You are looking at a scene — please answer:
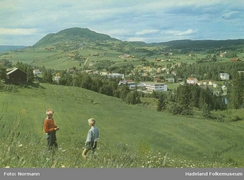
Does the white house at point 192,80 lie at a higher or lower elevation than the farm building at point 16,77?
lower

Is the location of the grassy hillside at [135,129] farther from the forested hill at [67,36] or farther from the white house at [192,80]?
the white house at [192,80]

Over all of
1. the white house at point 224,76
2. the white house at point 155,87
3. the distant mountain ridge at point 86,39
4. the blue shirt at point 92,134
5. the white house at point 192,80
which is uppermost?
the distant mountain ridge at point 86,39

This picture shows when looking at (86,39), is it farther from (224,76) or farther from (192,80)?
(224,76)

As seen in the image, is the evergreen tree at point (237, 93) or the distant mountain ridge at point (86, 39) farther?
the evergreen tree at point (237, 93)

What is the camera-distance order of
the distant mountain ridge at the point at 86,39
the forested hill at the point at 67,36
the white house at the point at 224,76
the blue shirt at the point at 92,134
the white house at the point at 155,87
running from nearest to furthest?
the blue shirt at the point at 92,134
the distant mountain ridge at the point at 86,39
the forested hill at the point at 67,36
the white house at the point at 155,87
the white house at the point at 224,76

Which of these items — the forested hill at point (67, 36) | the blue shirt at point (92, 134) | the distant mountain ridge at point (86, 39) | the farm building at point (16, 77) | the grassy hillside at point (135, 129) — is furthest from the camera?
the forested hill at point (67, 36)

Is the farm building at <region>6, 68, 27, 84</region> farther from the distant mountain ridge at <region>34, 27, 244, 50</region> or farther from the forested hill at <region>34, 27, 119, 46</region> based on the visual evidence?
the forested hill at <region>34, 27, 119, 46</region>

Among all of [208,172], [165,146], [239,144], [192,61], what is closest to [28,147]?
[208,172]

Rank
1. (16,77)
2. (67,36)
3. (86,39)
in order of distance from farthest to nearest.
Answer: (86,39)
(67,36)
(16,77)

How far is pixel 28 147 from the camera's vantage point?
5277 millimetres

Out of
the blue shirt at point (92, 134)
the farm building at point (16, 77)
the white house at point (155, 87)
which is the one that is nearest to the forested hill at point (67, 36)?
the white house at point (155, 87)

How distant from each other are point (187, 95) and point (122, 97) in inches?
575

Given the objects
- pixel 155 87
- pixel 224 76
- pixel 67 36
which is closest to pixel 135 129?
pixel 155 87

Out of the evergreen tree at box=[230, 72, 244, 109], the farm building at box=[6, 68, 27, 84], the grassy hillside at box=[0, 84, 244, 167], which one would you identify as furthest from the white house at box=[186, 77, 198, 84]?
the farm building at box=[6, 68, 27, 84]
